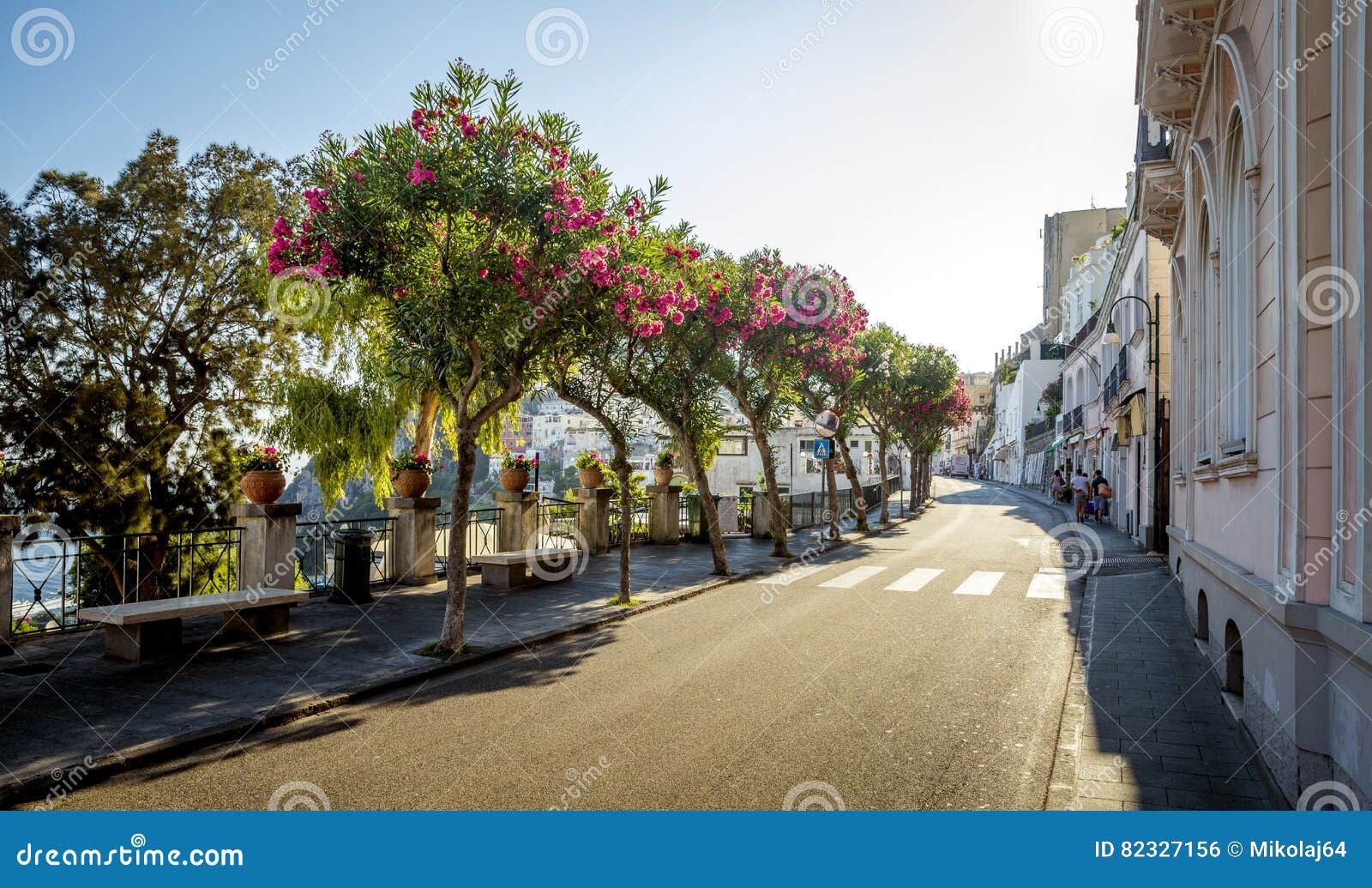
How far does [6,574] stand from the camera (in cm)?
820

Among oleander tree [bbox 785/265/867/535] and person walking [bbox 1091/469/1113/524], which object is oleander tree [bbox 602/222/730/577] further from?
person walking [bbox 1091/469/1113/524]

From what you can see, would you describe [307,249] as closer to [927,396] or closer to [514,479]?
[514,479]

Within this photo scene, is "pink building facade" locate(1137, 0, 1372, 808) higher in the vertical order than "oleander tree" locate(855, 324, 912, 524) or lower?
lower

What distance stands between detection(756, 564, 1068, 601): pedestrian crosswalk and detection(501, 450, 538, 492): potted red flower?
5.02 m

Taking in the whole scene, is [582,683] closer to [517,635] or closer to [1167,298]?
[517,635]

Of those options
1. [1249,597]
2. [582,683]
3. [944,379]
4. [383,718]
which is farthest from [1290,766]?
[944,379]

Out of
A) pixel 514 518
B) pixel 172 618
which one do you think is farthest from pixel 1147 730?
pixel 514 518

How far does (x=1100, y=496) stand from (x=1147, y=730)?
26.6 m

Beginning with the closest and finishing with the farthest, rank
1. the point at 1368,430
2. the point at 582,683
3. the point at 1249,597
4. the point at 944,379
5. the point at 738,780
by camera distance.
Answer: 1. the point at 1368,430
2. the point at 738,780
3. the point at 1249,597
4. the point at 582,683
5. the point at 944,379

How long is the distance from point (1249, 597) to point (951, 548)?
1652 cm

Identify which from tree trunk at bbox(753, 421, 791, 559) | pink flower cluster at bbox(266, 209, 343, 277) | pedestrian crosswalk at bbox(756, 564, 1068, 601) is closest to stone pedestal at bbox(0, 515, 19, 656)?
pink flower cluster at bbox(266, 209, 343, 277)

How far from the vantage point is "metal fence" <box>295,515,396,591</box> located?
12.9 meters

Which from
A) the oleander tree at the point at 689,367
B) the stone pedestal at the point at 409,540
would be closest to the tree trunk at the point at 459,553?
the oleander tree at the point at 689,367

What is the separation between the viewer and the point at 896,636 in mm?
10141
